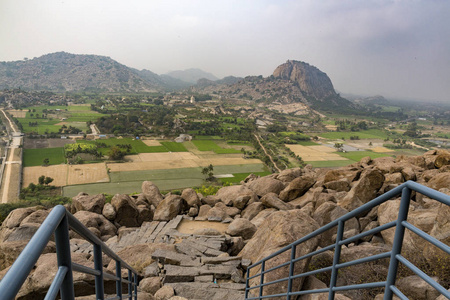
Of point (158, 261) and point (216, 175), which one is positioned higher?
point (158, 261)

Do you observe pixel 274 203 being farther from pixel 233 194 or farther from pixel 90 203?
pixel 90 203

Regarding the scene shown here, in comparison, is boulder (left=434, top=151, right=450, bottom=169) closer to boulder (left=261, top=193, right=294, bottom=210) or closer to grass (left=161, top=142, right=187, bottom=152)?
boulder (left=261, top=193, right=294, bottom=210)

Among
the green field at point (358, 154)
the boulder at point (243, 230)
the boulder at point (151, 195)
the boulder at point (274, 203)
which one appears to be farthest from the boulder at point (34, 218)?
the green field at point (358, 154)

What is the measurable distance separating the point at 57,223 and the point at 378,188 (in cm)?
1514

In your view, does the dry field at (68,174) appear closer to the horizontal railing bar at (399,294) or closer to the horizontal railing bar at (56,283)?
the horizontal railing bar at (56,283)

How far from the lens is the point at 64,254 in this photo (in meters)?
1.86

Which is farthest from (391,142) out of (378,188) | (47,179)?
(47,179)

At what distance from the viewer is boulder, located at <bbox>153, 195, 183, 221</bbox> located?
56.5ft

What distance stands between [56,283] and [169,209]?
16310 mm

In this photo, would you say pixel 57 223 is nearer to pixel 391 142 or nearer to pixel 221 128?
pixel 221 128

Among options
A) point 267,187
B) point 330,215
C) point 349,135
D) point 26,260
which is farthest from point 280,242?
point 349,135

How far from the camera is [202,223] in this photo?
16.2m

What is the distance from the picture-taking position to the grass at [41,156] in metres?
59.8

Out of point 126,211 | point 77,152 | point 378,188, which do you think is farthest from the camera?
point 77,152
